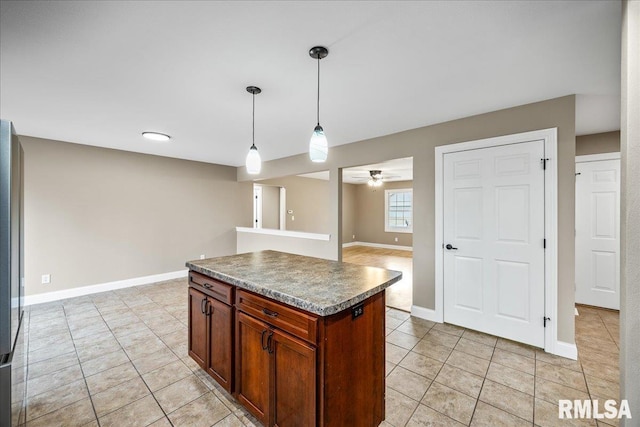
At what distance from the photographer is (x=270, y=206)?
7660 millimetres

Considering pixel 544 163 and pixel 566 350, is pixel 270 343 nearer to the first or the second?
pixel 566 350

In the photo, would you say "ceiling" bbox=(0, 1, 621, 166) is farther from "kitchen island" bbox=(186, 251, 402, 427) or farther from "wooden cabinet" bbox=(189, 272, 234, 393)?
"wooden cabinet" bbox=(189, 272, 234, 393)

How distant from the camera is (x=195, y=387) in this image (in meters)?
2.08

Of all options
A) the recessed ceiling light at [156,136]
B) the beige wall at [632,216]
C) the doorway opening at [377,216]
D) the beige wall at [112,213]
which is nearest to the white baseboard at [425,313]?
the beige wall at [632,216]

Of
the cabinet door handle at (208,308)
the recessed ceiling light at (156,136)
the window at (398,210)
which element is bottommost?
the cabinet door handle at (208,308)

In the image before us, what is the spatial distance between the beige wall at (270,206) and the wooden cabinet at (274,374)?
594 centimetres

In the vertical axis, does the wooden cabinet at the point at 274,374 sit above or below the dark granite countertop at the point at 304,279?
below

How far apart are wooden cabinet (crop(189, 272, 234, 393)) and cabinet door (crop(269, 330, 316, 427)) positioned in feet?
1.55

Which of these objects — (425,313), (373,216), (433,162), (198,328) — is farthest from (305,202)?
(198,328)

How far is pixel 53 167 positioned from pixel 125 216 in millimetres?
1178

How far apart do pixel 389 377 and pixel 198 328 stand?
162cm

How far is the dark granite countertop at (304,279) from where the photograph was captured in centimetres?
136

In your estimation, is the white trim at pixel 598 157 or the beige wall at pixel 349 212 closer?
the white trim at pixel 598 157

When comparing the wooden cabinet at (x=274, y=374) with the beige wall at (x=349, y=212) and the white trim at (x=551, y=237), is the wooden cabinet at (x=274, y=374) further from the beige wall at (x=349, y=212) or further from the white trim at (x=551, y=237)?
the beige wall at (x=349, y=212)
